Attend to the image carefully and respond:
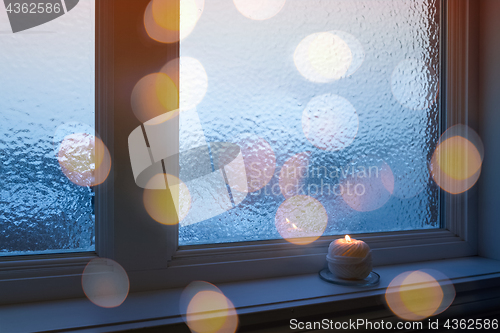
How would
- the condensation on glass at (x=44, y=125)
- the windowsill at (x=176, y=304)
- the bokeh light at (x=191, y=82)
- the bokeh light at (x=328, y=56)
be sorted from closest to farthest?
the windowsill at (x=176, y=304), the condensation on glass at (x=44, y=125), the bokeh light at (x=191, y=82), the bokeh light at (x=328, y=56)

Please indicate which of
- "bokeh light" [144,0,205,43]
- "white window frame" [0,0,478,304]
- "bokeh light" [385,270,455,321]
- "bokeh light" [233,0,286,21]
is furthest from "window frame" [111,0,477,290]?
"bokeh light" [233,0,286,21]

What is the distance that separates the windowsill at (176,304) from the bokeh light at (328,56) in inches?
23.0

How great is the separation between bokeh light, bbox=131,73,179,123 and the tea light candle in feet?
1.74

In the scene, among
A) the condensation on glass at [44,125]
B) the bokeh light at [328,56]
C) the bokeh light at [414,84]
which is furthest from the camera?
the bokeh light at [414,84]

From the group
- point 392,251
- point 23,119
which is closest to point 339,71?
point 392,251

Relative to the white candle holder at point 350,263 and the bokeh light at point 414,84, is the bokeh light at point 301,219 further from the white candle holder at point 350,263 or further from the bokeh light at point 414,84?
the bokeh light at point 414,84

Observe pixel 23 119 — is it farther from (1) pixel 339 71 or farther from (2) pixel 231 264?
(1) pixel 339 71

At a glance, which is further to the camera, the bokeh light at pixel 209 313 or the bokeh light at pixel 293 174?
the bokeh light at pixel 293 174

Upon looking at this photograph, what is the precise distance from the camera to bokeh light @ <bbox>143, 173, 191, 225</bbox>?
2.19ft

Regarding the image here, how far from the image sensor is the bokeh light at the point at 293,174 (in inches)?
32.4

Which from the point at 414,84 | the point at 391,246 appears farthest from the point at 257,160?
the point at 414,84

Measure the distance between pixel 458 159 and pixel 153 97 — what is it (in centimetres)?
97

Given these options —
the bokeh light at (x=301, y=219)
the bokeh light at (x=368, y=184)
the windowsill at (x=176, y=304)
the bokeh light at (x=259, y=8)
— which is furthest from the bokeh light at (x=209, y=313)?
the bokeh light at (x=259, y=8)

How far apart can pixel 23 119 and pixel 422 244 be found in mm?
1138
